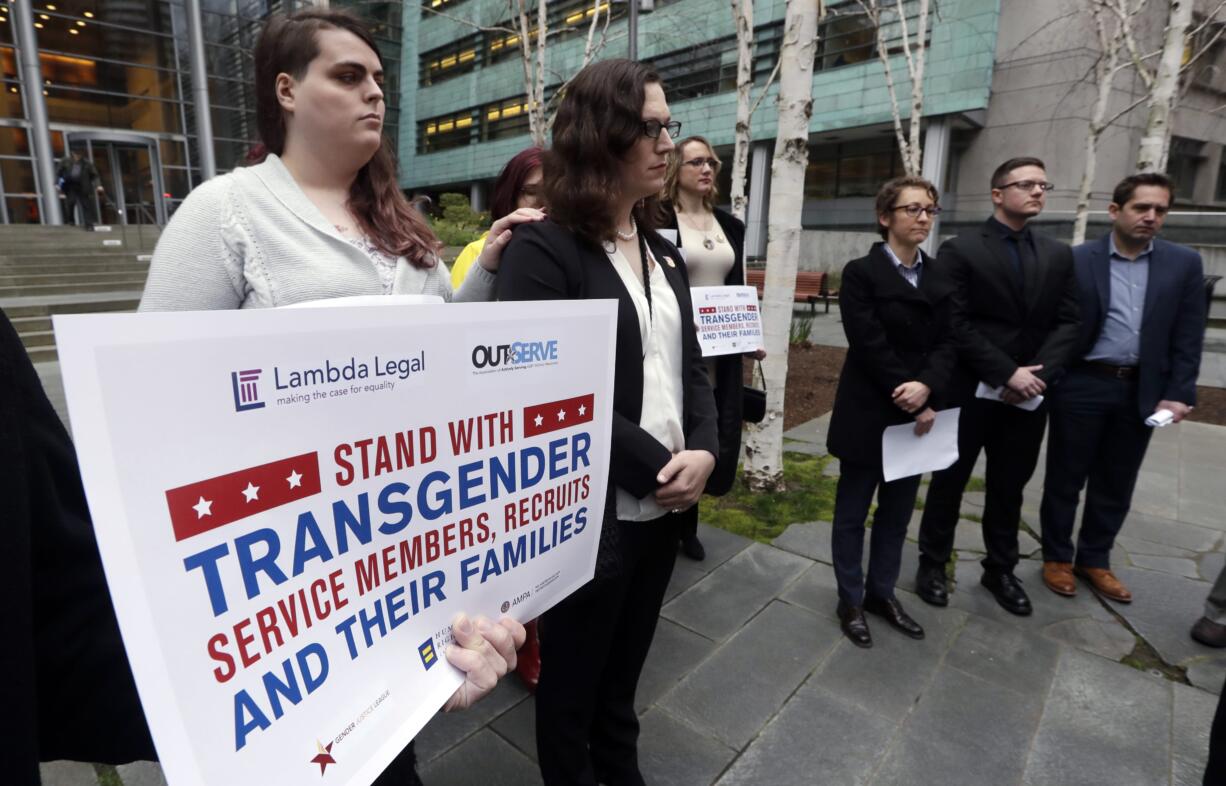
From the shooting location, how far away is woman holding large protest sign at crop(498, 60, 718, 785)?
1752 mm

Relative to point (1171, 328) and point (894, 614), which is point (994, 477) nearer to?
point (894, 614)

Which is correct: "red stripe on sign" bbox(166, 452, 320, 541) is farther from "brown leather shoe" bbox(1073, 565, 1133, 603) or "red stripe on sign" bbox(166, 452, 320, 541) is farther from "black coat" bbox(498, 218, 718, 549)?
"brown leather shoe" bbox(1073, 565, 1133, 603)

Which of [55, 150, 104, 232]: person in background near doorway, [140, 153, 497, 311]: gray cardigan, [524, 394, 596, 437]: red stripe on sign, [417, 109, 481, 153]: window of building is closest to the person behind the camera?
[524, 394, 596, 437]: red stripe on sign

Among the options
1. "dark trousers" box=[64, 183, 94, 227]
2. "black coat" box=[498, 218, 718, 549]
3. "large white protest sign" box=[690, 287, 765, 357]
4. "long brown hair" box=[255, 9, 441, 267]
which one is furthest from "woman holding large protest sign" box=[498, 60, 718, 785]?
"dark trousers" box=[64, 183, 94, 227]

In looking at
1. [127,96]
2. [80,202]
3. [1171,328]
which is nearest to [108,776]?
[1171,328]

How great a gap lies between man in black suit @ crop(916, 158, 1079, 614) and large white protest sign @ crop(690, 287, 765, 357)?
38.6 inches

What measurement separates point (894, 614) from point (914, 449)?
87 centimetres

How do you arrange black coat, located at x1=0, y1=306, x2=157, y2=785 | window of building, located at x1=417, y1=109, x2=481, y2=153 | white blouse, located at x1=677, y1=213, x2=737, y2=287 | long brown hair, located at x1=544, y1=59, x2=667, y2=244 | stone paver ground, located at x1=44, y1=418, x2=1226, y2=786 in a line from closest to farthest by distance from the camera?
black coat, located at x1=0, y1=306, x2=157, y2=785 < long brown hair, located at x1=544, y1=59, x2=667, y2=244 < stone paver ground, located at x1=44, y1=418, x2=1226, y2=786 < white blouse, located at x1=677, y1=213, x2=737, y2=287 < window of building, located at x1=417, y1=109, x2=481, y2=153

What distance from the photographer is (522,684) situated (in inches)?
113

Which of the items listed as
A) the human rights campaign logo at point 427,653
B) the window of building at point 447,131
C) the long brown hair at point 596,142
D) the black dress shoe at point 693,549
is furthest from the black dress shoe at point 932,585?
the window of building at point 447,131

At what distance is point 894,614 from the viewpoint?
3324mm

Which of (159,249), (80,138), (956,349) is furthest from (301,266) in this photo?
(80,138)

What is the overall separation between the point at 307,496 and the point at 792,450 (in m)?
5.92

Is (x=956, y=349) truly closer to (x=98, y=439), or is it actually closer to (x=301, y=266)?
(x=301, y=266)
